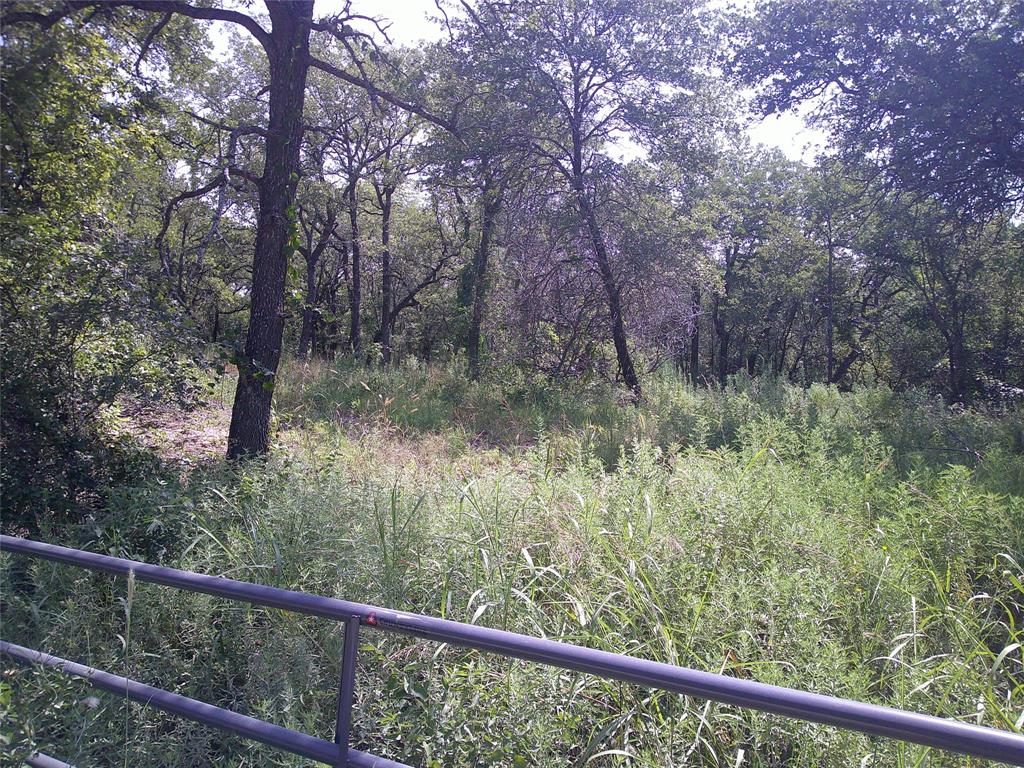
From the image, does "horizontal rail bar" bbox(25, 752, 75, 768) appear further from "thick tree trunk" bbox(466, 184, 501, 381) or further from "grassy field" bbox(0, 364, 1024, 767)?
"thick tree trunk" bbox(466, 184, 501, 381)

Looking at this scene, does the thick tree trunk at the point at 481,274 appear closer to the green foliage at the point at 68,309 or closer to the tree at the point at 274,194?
the tree at the point at 274,194

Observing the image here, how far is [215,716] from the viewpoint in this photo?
6.55 feet

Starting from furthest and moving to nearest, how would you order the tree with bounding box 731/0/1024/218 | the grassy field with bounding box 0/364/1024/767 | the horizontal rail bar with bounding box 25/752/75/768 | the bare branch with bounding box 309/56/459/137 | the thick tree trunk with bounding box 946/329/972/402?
the thick tree trunk with bounding box 946/329/972/402
the tree with bounding box 731/0/1024/218
the bare branch with bounding box 309/56/459/137
the grassy field with bounding box 0/364/1024/767
the horizontal rail bar with bounding box 25/752/75/768

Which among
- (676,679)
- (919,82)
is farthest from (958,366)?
(676,679)

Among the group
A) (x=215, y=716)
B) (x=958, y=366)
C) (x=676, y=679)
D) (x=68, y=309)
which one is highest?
(x=958, y=366)

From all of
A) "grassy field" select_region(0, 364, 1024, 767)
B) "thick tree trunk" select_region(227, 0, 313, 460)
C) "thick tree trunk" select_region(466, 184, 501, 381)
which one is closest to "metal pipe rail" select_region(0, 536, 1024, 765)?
"grassy field" select_region(0, 364, 1024, 767)

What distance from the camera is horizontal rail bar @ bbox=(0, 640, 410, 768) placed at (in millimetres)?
1796

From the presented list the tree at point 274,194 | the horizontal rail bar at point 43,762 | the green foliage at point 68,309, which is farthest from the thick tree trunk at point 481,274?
the horizontal rail bar at point 43,762

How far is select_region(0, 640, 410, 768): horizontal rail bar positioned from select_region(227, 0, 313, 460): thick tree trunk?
4.19 m

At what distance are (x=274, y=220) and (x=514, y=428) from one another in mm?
5103

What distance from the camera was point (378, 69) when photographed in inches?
296

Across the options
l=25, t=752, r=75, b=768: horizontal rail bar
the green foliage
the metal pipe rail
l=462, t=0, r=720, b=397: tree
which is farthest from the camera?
l=462, t=0, r=720, b=397: tree

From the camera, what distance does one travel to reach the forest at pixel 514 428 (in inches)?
110

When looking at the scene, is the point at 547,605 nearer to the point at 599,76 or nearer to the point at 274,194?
the point at 274,194
